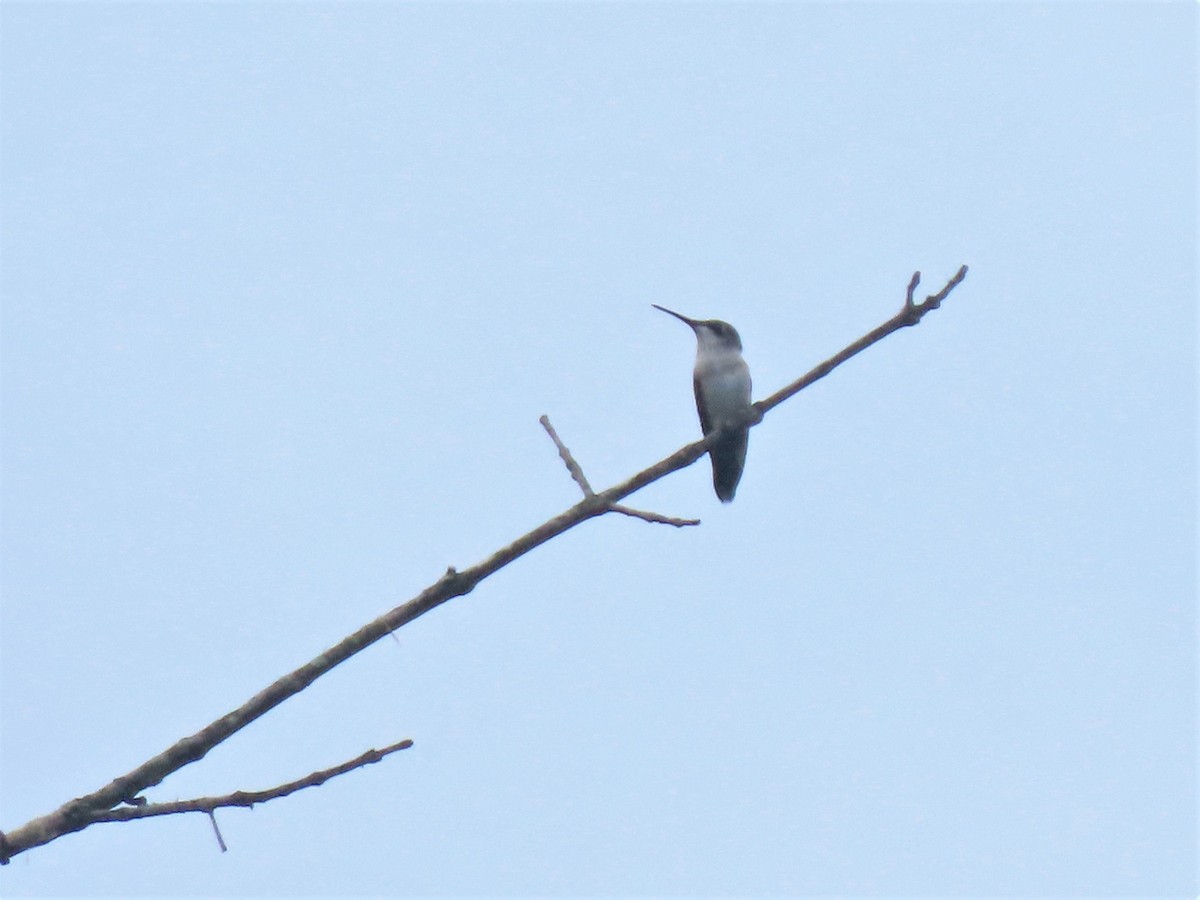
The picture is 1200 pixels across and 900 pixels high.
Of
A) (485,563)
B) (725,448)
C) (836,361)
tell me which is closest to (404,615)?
(485,563)

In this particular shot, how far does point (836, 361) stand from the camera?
455 cm

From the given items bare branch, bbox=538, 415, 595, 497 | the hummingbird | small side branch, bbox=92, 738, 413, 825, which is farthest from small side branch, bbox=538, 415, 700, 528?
the hummingbird

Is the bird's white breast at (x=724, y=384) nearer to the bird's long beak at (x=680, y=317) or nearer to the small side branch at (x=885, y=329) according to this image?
the bird's long beak at (x=680, y=317)

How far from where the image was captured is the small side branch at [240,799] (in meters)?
3.54

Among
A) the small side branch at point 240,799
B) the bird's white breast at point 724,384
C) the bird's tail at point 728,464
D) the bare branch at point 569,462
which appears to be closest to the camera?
the small side branch at point 240,799

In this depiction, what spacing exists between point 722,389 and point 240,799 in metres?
8.10

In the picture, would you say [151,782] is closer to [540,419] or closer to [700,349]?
[540,419]

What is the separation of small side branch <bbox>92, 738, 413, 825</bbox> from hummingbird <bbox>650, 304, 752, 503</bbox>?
759 cm

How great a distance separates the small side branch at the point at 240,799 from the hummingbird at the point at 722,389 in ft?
24.9

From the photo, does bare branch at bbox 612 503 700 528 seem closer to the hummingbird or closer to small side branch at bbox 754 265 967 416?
small side branch at bbox 754 265 967 416

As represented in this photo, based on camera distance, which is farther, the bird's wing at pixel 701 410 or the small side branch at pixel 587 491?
the bird's wing at pixel 701 410

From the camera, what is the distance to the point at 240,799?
141 inches

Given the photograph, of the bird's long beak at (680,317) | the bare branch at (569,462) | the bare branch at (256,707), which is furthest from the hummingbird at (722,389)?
the bare branch at (256,707)

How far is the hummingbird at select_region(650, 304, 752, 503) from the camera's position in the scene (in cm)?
1126
